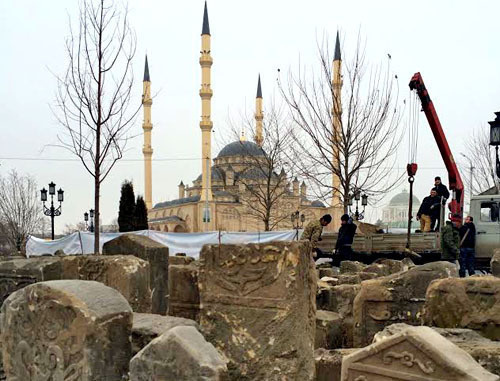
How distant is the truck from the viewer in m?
12.5

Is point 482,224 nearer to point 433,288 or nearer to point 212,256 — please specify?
point 433,288

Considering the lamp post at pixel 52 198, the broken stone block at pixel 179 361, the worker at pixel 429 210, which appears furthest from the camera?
the lamp post at pixel 52 198

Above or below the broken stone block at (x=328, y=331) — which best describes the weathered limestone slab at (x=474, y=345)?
above

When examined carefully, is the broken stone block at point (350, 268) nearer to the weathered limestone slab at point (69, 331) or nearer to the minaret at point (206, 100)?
the weathered limestone slab at point (69, 331)

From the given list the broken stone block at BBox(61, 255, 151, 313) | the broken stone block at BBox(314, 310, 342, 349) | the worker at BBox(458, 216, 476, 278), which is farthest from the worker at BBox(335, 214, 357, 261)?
the broken stone block at BBox(61, 255, 151, 313)

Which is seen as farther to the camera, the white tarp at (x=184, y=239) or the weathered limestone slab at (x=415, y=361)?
the white tarp at (x=184, y=239)

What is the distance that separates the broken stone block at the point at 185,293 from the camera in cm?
543

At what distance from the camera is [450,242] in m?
10.6

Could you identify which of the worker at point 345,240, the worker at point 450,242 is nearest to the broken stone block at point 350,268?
the worker at point 345,240

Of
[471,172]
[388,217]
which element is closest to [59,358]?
[471,172]

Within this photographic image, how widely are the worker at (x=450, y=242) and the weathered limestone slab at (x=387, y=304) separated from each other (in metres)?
5.90

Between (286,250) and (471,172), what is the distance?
23.9 metres

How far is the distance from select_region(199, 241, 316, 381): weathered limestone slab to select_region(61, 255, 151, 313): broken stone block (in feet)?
2.83

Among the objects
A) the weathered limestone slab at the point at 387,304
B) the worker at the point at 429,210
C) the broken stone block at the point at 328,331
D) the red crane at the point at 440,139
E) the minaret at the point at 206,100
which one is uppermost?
the minaret at the point at 206,100
